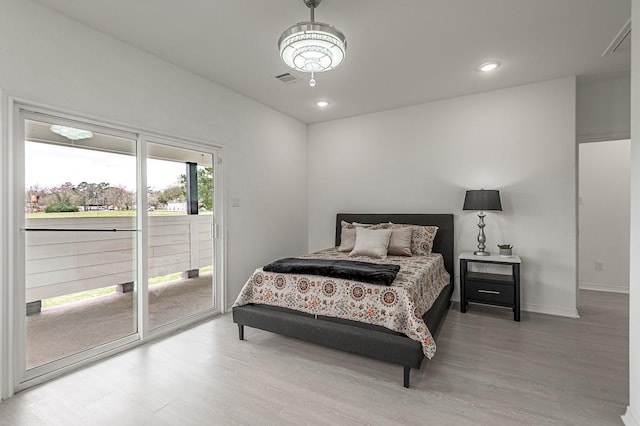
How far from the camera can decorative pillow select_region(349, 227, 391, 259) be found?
142 inches

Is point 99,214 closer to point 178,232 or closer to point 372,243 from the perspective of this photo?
point 178,232

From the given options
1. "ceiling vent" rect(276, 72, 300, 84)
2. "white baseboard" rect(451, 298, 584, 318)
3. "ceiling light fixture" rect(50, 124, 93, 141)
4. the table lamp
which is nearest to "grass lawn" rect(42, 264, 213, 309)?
"ceiling light fixture" rect(50, 124, 93, 141)

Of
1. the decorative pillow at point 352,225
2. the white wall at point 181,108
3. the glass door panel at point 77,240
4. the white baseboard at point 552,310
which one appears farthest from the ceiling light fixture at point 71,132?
the white baseboard at point 552,310

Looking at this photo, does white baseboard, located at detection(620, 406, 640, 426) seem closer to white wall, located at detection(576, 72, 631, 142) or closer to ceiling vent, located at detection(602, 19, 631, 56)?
ceiling vent, located at detection(602, 19, 631, 56)

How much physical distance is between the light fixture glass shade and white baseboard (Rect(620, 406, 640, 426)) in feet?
8.93

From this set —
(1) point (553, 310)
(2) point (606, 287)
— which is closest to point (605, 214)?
(2) point (606, 287)

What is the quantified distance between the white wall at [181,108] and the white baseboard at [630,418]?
138 inches

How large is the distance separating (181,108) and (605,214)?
5998mm

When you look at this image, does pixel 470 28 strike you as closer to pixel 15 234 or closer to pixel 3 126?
pixel 3 126

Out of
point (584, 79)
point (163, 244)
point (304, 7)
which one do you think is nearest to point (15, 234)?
point (163, 244)

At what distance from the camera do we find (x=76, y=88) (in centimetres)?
235

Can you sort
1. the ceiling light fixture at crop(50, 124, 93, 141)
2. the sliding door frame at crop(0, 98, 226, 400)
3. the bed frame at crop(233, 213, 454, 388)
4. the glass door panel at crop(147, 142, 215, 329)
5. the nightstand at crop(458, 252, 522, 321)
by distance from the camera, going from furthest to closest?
the nightstand at crop(458, 252, 522, 321) → the glass door panel at crop(147, 142, 215, 329) → the ceiling light fixture at crop(50, 124, 93, 141) → the bed frame at crop(233, 213, 454, 388) → the sliding door frame at crop(0, 98, 226, 400)

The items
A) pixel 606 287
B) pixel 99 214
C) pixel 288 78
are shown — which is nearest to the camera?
pixel 99 214

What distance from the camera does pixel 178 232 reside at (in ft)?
10.7
